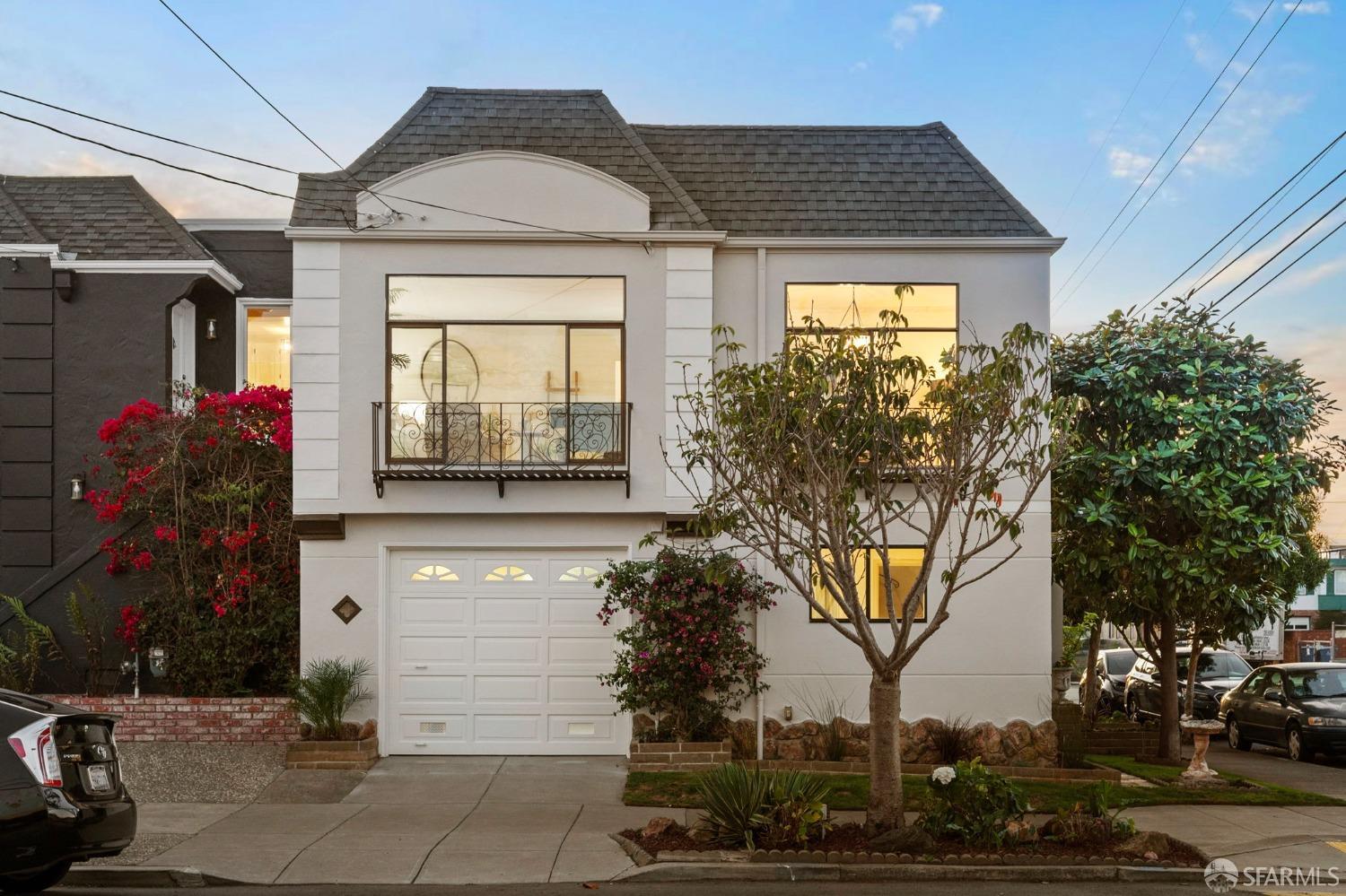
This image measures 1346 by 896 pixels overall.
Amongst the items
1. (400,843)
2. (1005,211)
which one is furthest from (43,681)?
(1005,211)

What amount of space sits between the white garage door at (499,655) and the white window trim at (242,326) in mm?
5788

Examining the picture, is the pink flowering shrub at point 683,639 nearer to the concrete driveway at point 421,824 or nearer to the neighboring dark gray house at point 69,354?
the concrete driveway at point 421,824

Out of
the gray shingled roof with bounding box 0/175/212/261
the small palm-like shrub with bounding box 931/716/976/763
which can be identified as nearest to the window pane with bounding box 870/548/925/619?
the small palm-like shrub with bounding box 931/716/976/763

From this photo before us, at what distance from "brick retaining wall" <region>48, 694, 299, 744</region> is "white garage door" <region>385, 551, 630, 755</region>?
1.21 metres

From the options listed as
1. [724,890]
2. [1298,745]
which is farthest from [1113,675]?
[724,890]

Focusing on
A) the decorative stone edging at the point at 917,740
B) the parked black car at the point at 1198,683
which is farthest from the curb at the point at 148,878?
the parked black car at the point at 1198,683

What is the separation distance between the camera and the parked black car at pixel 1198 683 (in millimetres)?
23234

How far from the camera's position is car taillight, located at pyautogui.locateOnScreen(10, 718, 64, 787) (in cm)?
761

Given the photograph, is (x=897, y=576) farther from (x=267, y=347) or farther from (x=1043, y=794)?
(x=267, y=347)

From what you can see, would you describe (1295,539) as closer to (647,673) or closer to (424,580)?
(647,673)

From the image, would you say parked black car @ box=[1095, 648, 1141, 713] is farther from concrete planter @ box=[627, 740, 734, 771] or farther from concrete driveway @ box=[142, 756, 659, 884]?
concrete driveway @ box=[142, 756, 659, 884]

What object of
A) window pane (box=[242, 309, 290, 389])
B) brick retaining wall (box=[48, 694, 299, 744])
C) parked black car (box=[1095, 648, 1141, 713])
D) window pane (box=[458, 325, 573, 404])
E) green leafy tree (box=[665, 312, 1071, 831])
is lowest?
parked black car (box=[1095, 648, 1141, 713])

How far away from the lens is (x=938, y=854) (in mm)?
9656

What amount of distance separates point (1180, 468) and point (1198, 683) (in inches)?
431
